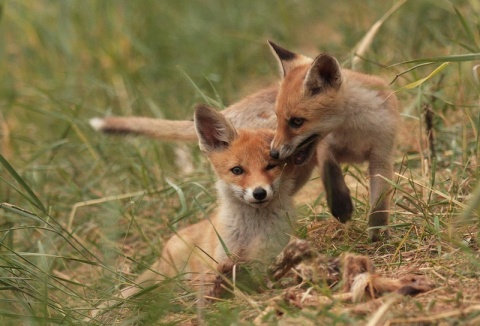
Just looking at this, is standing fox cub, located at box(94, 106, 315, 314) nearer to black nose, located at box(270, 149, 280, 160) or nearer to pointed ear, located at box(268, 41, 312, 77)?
black nose, located at box(270, 149, 280, 160)

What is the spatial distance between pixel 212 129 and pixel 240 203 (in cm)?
47

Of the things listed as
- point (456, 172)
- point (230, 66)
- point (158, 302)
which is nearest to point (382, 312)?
point (158, 302)

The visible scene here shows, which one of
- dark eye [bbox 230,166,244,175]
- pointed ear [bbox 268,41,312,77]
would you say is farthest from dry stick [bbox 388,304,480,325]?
pointed ear [bbox 268,41,312,77]

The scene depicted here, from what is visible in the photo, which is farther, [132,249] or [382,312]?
[132,249]

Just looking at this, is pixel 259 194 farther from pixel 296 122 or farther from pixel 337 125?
pixel 337 125

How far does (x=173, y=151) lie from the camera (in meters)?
7.28

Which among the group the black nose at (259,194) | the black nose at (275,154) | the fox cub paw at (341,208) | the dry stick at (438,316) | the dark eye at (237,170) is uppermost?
the black nose at (275,154)

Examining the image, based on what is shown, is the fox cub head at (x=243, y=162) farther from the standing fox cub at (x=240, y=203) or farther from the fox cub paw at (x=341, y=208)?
the fox cub paw at (x=341, y=208)

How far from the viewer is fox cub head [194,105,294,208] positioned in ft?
14.8

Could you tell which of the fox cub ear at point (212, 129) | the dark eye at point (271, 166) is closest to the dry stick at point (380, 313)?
the dark eye at point (271, 166)

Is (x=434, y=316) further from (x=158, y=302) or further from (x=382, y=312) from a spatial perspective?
(x=158, y=302)

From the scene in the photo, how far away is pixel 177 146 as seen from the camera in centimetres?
716

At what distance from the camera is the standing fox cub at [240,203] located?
14.8 ft

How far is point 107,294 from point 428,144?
2.53 meters
